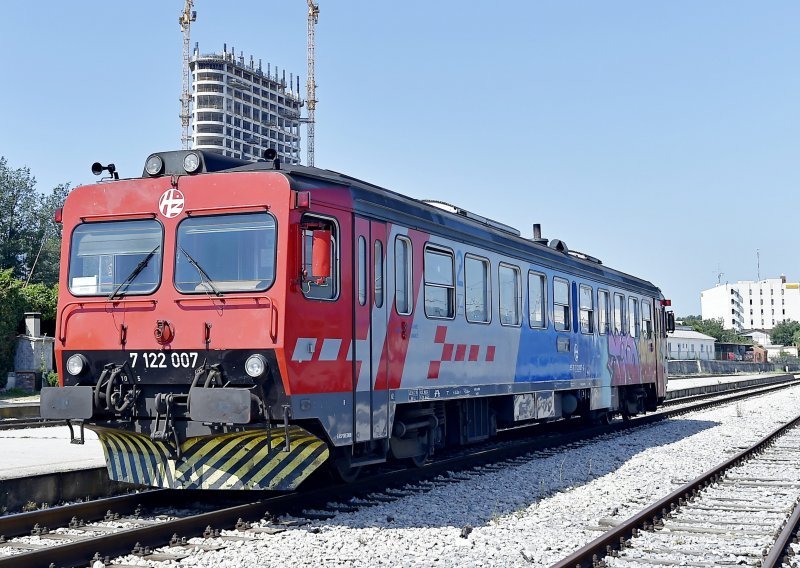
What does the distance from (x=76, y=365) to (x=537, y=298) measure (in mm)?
7931

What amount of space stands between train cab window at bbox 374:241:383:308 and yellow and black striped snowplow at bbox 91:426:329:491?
1.80 meters

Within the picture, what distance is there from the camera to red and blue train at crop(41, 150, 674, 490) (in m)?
8.98

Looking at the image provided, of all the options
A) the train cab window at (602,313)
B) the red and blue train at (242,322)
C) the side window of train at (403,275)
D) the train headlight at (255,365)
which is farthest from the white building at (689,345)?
the train headlight at (255,365)

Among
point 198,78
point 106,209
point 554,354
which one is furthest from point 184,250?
point 198,78

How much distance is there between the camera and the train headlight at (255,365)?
8.78m

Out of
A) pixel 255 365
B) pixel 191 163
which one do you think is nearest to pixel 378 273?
pixel 255 365

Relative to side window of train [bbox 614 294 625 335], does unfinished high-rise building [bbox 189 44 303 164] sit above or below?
above

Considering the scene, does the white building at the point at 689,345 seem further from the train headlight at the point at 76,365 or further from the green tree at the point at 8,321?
the train headlight at the point at 76,365

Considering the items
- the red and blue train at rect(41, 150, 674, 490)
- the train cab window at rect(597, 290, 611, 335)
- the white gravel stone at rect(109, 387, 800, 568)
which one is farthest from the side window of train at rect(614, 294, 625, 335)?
the red and blue train at rect(41, 150, 674, 490)

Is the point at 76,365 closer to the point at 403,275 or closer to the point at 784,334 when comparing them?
the point at 403,275

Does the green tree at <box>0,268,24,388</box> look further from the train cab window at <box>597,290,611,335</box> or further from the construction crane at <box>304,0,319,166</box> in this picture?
the construction crane at <box>304,0,319,166</box>

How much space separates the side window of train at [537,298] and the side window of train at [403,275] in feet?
13.8

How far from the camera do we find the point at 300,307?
9078mm

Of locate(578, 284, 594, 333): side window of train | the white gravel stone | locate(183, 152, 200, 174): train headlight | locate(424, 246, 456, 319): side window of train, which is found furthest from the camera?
locate(578, 284, 594, 333): side window of train
